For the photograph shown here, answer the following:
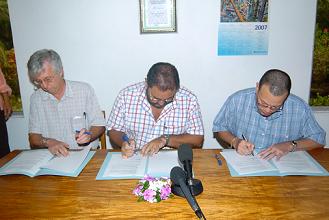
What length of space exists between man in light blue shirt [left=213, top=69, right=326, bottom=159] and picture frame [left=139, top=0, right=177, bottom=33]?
1079 mm

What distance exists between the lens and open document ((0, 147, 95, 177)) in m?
1.85

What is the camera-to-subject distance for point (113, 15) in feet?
10.0

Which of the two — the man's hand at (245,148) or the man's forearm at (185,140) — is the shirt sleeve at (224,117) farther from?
the man's hand at (245,148)

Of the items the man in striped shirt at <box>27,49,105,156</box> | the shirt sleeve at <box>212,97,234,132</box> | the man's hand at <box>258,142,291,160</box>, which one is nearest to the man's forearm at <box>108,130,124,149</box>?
the man in striped shirt at <box>27,49,105,156</box>

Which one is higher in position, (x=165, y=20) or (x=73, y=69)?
(x=165, y=20)

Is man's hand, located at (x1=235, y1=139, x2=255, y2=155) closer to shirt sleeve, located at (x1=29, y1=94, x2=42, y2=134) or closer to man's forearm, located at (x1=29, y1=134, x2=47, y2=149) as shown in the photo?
man's forearm, located at (x1=29, y1=134, x2=47, y2=149)

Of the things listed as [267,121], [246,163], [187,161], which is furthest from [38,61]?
[267,121]

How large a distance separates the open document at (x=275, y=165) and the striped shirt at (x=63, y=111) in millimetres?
1239

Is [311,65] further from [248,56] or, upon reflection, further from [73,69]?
[73,69]

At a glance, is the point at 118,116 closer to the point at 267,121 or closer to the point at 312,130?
the point at 267,121

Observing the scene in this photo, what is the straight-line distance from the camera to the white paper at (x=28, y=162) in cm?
186

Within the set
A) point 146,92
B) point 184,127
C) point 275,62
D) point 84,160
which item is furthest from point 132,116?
point 275,62

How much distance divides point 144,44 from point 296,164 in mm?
1873

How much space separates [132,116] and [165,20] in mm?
1125
